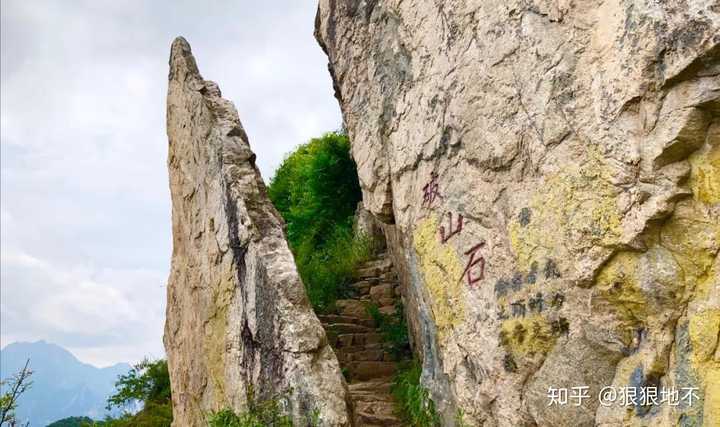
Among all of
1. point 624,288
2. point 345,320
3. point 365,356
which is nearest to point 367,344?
point 365,356

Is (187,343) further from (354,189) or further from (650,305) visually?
(354,189)

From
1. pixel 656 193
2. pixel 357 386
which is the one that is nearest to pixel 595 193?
pixel 656 193

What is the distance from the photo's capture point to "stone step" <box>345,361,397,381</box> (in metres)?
7.48

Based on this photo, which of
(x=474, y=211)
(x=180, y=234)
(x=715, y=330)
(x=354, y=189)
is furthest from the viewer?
(x=354, y=189)

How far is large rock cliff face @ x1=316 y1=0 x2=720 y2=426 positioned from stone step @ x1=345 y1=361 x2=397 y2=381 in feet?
7.47

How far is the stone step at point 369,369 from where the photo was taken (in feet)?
24.6

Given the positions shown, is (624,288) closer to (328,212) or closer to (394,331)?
(394,331)

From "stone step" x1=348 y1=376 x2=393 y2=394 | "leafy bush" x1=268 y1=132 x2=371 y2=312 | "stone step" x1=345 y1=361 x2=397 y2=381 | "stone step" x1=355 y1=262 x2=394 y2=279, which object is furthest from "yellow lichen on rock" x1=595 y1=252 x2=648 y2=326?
"leafy bush" x1=268 y1=132 x2=371 y2=312

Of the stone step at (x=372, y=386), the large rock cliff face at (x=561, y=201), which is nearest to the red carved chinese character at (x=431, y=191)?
the large rock cliff face at (x=561, y=201)

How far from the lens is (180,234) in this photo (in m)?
7.90

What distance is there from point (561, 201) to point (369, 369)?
172 inches

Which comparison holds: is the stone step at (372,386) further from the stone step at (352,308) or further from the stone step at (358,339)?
the stone step at (352,308)

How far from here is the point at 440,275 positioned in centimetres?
482

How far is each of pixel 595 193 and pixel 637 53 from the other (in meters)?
0.80
